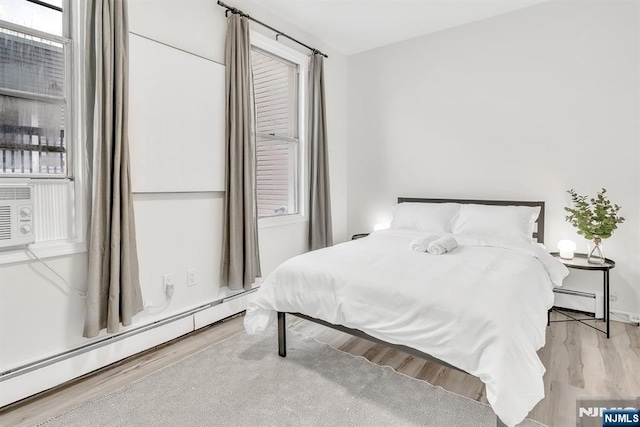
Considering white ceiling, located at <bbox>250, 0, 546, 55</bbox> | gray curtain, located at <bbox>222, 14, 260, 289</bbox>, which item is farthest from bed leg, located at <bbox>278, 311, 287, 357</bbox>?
white ceiling, located at <bbox>250, 0, 546, 55</bbox>

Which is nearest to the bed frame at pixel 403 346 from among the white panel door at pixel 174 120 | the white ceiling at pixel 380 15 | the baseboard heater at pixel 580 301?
the baseboard heater at pixel 580 301

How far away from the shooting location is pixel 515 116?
3305mm

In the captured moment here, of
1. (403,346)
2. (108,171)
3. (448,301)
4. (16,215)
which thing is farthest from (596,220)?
(16,215)

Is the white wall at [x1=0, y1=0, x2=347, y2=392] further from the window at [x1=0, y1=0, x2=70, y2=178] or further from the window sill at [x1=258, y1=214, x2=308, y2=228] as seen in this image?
the window at [x1=0, y1=0, x2=70, y2=178]

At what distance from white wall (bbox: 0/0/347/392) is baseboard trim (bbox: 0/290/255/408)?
5 centimetres

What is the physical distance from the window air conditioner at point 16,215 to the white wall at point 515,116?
3262 millimetres

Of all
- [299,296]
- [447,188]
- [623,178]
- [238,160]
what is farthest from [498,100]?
[299,296]

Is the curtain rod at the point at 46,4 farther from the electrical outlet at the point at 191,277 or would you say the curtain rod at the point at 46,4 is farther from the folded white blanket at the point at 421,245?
the folded white blanket at the point at 421,245

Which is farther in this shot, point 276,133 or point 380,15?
Answer: point 276,133

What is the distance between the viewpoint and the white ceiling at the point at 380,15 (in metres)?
3.15

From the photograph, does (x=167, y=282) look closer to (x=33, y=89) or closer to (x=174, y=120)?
(x=174, y=120)

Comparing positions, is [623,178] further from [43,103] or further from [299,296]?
[43,103]

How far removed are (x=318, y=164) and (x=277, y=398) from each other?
2.53 m

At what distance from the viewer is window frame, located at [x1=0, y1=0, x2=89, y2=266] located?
199 centimetres
